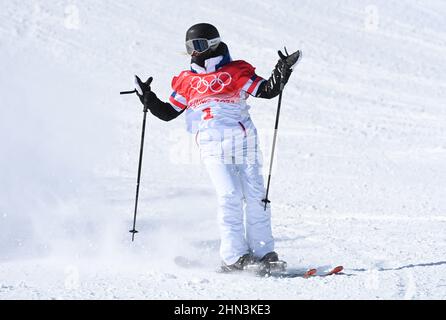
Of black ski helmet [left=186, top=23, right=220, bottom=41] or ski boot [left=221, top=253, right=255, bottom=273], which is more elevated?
black ski helmet [left=186, top=23, right=220, bottom=41]

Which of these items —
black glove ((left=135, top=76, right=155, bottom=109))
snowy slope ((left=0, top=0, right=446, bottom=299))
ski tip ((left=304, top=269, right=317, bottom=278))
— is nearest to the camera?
ski tip ((left=304, top=269, right=317, bottom=278))

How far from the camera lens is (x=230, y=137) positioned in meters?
5.71

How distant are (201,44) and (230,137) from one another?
0.71 metres

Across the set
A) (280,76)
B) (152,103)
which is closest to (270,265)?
(280,76)

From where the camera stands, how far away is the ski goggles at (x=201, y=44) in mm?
5652

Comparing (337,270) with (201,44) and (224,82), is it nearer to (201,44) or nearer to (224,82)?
(224,82)

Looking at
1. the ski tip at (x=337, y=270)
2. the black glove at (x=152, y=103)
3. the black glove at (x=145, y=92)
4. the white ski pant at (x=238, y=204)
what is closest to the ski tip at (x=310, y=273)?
the ski tip at (x=337, y=270)

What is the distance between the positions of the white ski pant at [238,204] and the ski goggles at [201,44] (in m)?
0.67

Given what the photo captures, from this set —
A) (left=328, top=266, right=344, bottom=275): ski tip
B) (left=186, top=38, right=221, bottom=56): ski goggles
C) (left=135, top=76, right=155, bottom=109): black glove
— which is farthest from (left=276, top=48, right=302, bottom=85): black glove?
(left=328, top=266, right=344, bottom=275): ski tip

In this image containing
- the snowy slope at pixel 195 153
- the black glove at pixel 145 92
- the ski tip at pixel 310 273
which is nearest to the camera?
the ski tip at pixel 310 273

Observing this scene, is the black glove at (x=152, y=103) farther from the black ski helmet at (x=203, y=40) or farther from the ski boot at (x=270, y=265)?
the ski boot at (x=270, y=265)

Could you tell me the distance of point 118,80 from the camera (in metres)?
15.5

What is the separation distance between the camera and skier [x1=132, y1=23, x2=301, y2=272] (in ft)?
18.5

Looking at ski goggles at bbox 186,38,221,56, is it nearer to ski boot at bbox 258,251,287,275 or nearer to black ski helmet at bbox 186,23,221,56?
black ski helmet at bbox 186,23,221,56
